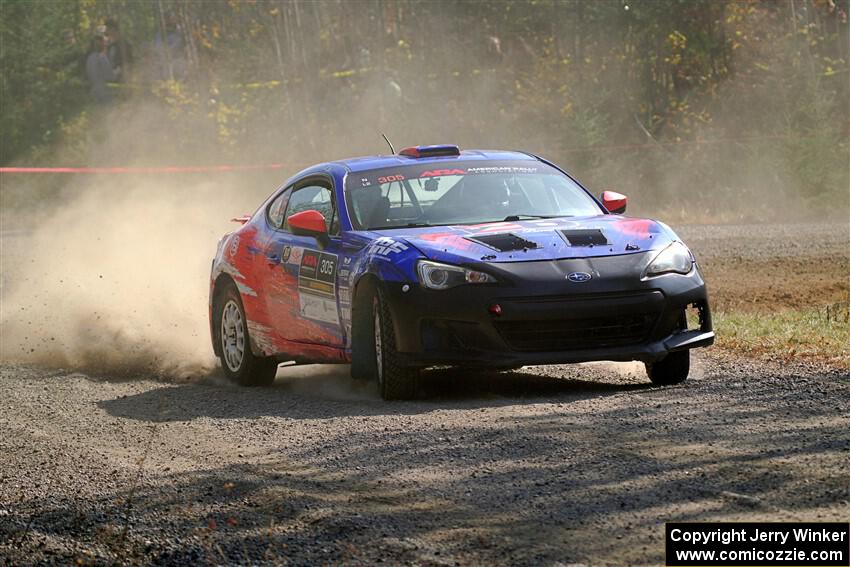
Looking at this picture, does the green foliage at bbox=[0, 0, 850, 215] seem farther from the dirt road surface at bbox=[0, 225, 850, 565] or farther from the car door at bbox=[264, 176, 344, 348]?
the dirt road surface at bbox=[0, 225, 850, 565]

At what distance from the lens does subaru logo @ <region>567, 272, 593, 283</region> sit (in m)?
8.52

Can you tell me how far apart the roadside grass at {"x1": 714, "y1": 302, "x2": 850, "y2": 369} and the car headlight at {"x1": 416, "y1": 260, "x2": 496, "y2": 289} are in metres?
2.44

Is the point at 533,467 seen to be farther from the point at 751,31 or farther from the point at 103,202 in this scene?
Answer: the point at 751,31

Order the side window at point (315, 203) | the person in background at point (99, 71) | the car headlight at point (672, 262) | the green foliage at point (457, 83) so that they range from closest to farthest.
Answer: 1. the car headlight at point (672, 262)
2. the side window at point (315, 203)
3. the green foliage at point (457, 83)
4. the person in background at point (99, 71)

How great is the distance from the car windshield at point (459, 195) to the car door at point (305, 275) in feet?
0.88

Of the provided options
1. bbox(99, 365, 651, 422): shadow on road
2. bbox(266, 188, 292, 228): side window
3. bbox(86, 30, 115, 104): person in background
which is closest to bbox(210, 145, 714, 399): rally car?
bbox(266, 188, 292, 228): side window

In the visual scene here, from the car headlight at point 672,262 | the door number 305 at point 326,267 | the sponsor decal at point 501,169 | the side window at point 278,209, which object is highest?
the sponsor decal at point 501,169

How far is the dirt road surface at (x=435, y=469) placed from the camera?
539 cm

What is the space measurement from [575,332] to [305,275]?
2.19 metres

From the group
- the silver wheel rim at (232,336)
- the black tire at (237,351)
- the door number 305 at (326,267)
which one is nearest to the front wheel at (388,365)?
the door number 305 at (326,267)

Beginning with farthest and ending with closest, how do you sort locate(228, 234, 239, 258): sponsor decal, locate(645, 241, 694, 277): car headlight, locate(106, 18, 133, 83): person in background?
locate(106, 18, 133, 83): person in background → locate(228, 234, 239, 258): sponsor decal → locate(645, 241, 694, 277): car headlight

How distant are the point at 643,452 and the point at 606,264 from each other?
226cm

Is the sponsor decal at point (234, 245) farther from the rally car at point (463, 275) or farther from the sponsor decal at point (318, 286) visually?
the sponsor decal at point (318, 286)

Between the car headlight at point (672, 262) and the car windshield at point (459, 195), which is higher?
the car windshield at point (459, 195)
